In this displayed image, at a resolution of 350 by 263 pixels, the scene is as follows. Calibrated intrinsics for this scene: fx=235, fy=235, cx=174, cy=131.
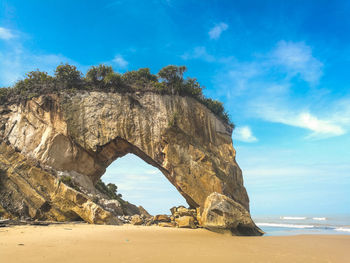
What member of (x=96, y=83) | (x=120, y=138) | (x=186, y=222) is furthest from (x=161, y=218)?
(x=96, y=83)

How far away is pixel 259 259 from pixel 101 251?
4103mm

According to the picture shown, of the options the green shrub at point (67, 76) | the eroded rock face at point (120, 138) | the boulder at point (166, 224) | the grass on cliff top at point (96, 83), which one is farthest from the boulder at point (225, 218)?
the green shrub at point (67, 76)

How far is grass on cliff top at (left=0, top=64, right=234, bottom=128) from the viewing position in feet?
62.8

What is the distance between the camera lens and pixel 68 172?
16.8 m

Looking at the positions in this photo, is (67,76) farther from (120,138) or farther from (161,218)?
(161,218)

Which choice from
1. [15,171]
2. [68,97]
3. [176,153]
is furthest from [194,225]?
[68,97]

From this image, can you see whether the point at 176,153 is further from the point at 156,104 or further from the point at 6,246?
the point at 6,246

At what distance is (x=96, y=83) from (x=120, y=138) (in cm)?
560

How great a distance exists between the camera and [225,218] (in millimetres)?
12453

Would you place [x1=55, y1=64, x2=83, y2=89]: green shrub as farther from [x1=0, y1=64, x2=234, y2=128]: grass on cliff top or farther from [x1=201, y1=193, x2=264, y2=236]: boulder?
[x1=201, y1=193, x2=264, y2=236]: boulder

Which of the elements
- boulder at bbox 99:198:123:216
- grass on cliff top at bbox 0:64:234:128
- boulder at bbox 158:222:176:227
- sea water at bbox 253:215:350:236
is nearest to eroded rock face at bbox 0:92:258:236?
grass on cliff top at bbox 0:64:234:128

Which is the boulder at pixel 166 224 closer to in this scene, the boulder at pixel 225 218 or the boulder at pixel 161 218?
the boulder at pixel 161 218

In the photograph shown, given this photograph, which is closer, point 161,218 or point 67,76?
point 161,218

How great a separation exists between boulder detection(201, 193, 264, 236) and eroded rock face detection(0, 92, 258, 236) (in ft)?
9.74
